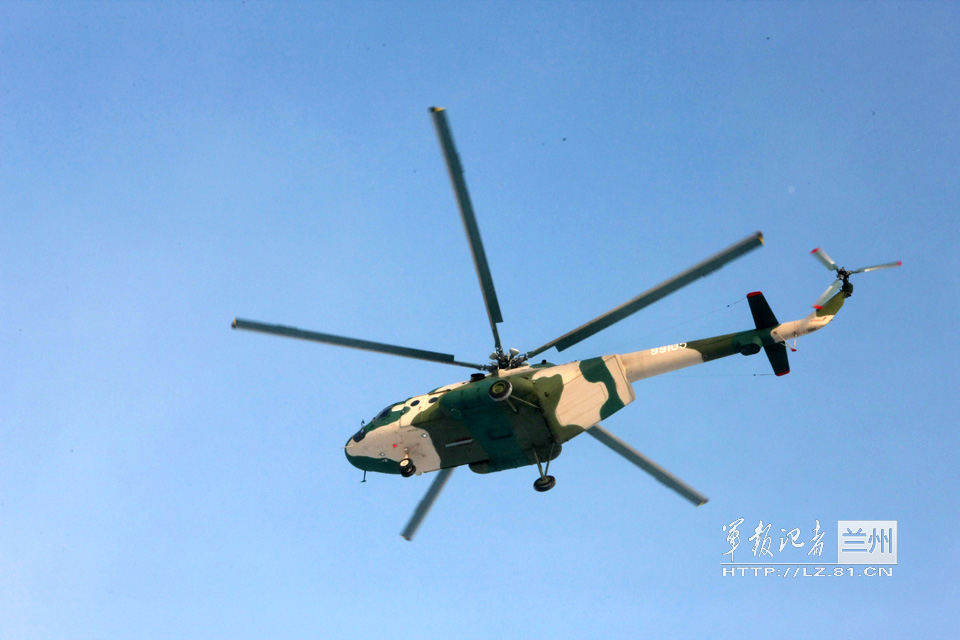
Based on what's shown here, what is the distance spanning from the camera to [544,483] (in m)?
17.3

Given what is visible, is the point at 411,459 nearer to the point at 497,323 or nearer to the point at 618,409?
the point at 497,323

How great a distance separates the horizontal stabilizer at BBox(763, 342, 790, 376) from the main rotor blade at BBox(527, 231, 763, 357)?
11.4 feet

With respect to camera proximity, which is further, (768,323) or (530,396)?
(768,323)

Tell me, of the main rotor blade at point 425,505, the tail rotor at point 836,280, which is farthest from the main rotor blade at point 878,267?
the main rotor blade at point 425,505

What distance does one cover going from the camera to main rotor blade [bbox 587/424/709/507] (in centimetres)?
1845

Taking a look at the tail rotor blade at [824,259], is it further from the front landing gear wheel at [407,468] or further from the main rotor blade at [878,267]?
the front landing gear wheel at [407,468]

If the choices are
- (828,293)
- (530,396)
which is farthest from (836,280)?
(530,396)

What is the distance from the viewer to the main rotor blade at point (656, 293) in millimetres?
14727

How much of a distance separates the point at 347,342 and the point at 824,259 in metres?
10.8

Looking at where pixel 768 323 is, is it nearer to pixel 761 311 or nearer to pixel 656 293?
pixel 761 311

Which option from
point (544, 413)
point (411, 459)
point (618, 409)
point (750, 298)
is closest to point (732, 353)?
point (750, 298)

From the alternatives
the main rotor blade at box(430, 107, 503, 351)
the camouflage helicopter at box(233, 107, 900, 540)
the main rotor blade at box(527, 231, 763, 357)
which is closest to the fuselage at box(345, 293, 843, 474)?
the camouflage helicopter at box(233, 107, 900, 540)

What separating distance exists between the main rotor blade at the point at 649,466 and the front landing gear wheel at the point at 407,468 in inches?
162

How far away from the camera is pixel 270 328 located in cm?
1708
